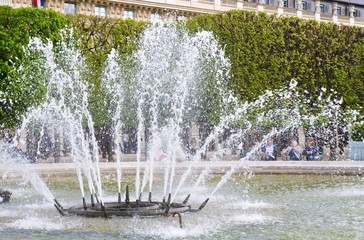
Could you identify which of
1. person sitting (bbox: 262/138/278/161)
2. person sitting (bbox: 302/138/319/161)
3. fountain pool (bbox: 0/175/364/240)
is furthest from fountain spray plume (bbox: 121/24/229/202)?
fountain pool (bbox: 0/175/364/240)

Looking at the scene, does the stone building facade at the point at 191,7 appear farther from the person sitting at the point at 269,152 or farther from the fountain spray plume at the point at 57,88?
the person sitting at the point at 269,152

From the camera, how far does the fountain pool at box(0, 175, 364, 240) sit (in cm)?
1192

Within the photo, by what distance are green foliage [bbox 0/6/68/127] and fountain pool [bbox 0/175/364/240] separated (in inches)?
565

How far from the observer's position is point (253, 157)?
33.9m

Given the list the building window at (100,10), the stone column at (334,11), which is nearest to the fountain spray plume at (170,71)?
the building window at (100,10)

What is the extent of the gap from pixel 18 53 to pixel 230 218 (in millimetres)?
23086

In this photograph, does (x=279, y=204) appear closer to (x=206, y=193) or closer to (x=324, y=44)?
(x=206, y=193)

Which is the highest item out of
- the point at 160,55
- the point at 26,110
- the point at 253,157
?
the point at 160,55

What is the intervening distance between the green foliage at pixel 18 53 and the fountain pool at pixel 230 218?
1434cm

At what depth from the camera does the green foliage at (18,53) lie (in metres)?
33.8

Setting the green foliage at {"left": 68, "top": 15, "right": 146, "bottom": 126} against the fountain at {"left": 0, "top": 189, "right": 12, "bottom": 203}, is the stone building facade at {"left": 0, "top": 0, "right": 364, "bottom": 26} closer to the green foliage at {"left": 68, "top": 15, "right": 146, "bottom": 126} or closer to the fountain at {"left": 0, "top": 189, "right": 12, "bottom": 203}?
the green foliage at {"left": 68, "top": 15, "right": 146, "bottom": 126}

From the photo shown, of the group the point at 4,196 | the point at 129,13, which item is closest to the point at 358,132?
the point at 129,13

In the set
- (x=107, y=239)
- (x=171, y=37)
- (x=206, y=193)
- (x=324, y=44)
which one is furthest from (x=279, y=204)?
(x=324, y=44)

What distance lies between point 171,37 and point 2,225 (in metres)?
27.2
